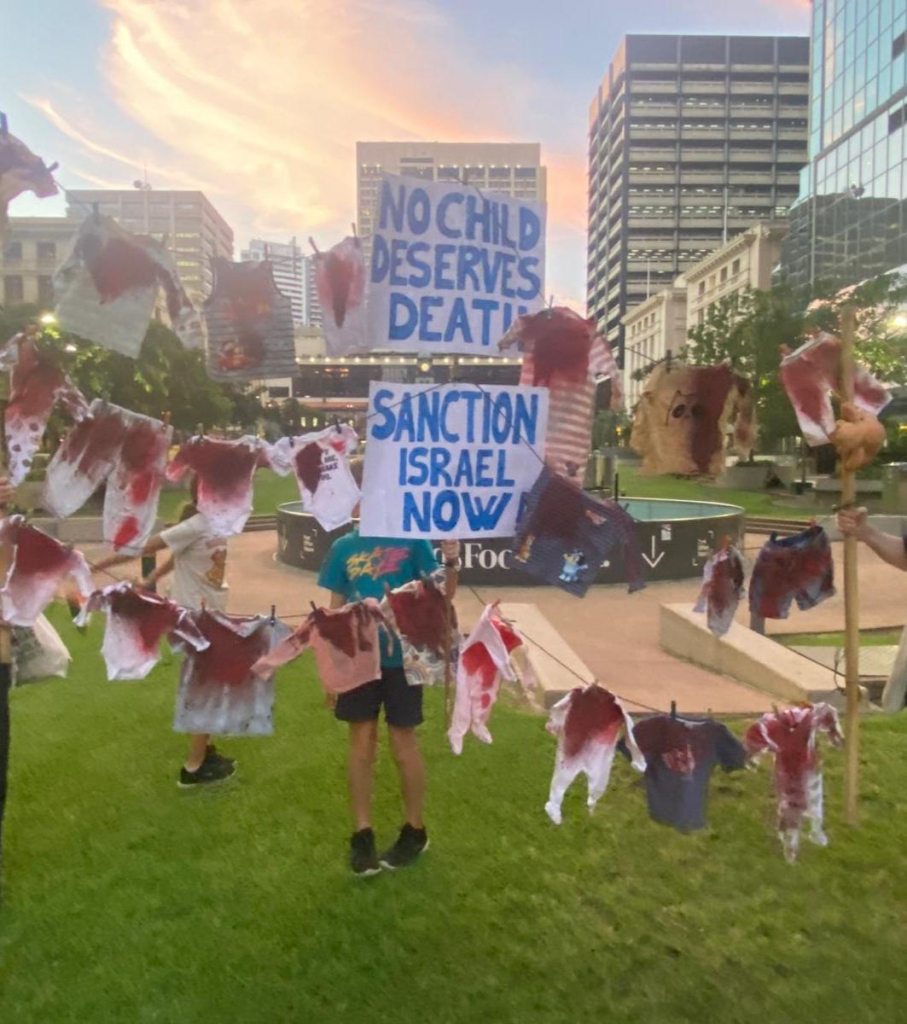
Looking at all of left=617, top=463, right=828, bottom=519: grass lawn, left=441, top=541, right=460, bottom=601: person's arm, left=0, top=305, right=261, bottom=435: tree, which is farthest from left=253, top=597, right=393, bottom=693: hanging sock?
left=617, top=463, right=828, bottom=519: grass lawn

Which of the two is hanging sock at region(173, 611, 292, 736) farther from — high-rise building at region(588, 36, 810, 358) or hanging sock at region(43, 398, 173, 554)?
high-rise building at region(588, 36, 810, 358)

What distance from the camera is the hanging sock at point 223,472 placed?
3250 mm

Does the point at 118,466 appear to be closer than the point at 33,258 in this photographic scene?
Yes

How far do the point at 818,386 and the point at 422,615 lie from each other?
1.81 metres

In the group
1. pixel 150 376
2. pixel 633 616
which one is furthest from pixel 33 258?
pixel 633 616

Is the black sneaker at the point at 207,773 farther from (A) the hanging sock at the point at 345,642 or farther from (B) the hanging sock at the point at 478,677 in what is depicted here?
(B) the hanging sock at the point at 478,677

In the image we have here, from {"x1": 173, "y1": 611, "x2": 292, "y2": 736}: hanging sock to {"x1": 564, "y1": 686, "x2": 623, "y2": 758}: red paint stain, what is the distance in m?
1.17

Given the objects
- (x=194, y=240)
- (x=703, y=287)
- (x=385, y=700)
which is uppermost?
(x=703, y=287)

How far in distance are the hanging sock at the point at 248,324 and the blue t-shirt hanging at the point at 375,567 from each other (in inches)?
32.0

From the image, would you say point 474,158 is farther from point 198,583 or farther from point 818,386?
point 818,386

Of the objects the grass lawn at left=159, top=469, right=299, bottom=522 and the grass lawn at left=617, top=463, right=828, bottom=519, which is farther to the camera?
the grass lawn at left=617, top=463, right=828, bottom=519

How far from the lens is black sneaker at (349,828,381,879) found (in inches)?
148

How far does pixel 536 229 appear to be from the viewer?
11.5ft

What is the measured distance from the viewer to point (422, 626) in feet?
11.5
